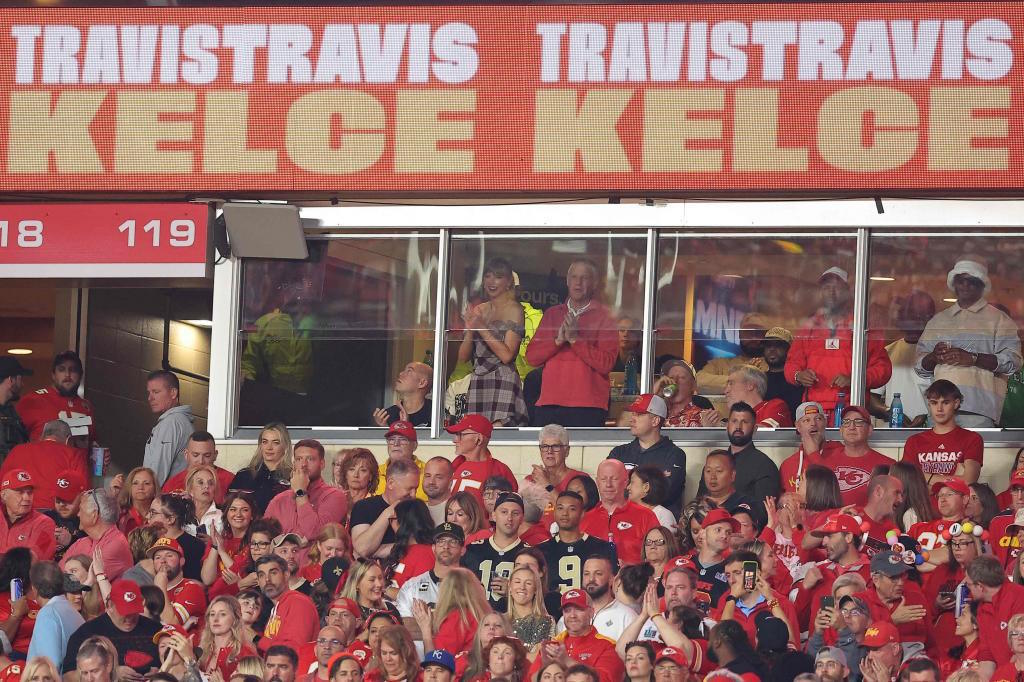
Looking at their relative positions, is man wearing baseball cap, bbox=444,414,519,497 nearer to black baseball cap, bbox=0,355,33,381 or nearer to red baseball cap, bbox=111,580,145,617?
red baseball cap, bbox=111,580,145,617

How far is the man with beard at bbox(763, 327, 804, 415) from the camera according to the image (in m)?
13.5

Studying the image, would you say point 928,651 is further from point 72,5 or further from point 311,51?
point 72,5

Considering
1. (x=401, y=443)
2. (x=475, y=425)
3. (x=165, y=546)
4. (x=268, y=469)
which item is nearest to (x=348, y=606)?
(x=165, y=546)

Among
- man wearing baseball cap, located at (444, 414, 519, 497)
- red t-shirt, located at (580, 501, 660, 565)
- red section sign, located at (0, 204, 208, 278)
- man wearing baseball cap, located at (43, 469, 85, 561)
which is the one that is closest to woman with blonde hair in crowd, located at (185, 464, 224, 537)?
man wearing baseball cap, located at (43, 469, 85, 561)

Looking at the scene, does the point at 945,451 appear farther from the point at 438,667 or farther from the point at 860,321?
the point at 438,667

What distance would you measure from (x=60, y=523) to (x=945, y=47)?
268 inches

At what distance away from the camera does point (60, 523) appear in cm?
1309

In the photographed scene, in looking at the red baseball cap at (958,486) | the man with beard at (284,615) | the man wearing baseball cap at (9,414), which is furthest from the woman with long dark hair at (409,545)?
the man wearing baseball cap at (9,414)

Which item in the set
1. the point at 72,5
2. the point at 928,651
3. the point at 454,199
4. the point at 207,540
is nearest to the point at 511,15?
the point at 454,199

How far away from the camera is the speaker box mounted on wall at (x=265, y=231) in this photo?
14.2 meters

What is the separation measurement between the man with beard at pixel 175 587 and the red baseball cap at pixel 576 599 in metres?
2.41

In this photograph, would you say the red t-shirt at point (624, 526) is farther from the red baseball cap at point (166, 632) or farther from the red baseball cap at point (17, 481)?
the red baseball cap at point (17, 481)

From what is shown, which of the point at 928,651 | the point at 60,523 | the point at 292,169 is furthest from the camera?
the point at 292,169

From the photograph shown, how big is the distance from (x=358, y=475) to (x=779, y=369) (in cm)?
305
